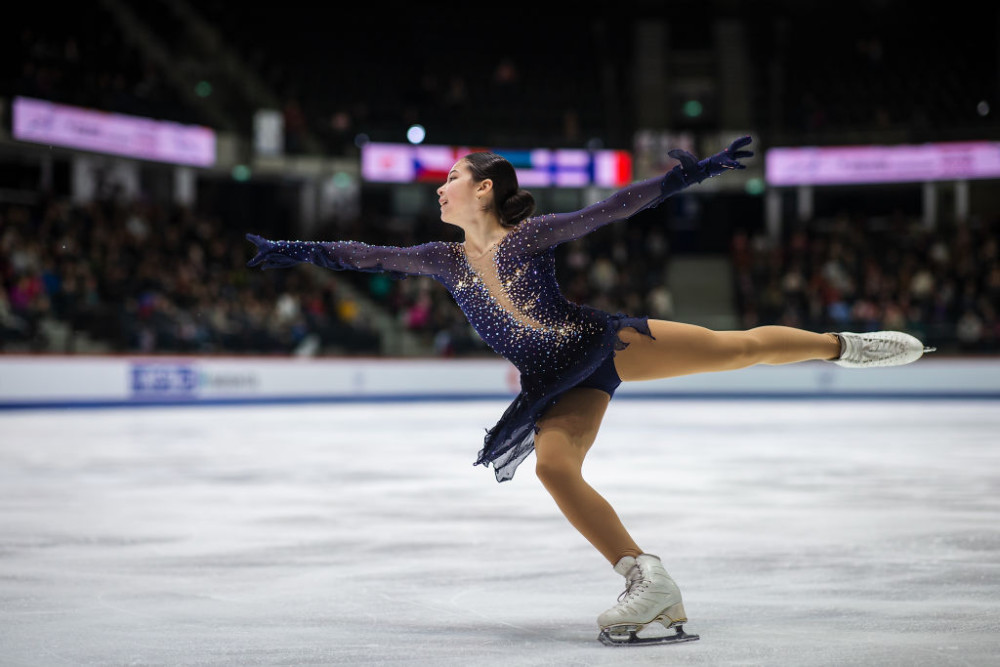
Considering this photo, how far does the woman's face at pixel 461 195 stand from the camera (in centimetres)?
343

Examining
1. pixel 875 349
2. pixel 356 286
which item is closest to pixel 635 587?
pixel 875 349

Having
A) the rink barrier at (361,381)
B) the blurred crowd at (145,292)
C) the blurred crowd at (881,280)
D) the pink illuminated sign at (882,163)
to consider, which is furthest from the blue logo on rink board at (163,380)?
the pink illuminated sign at (882,163)

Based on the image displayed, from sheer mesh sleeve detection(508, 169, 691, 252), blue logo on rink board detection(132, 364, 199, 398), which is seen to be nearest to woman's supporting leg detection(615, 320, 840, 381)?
sheer mesh sleeve detection(508, 169, 691, 252)

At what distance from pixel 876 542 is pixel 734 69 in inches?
923

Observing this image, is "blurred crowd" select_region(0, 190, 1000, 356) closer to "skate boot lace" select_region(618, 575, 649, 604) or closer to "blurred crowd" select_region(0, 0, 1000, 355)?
"blurred crowd" select_region(0, 0, 1000, 355)

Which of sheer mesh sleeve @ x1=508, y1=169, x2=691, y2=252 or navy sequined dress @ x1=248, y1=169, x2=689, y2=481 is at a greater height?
sheer mesh sleeve @ x1=508, y1=169, x2=691, y2=252

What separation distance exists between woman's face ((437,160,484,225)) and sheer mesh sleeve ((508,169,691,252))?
0.60ft

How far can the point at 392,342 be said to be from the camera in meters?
16.0

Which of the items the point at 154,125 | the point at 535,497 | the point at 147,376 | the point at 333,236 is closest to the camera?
the point at 535,497

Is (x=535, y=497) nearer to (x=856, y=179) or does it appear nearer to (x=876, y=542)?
(x=876, y=542)

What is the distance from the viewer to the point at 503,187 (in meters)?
3.47

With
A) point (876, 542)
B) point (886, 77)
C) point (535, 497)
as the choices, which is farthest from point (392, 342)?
point (886, 77)

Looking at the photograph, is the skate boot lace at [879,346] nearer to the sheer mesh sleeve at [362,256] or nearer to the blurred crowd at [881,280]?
the sheer mesh sleeve at [362,256]

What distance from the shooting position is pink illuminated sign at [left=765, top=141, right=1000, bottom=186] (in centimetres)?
2253
